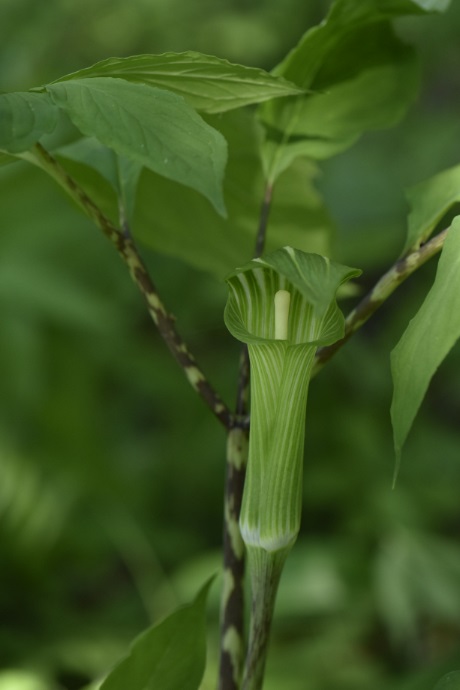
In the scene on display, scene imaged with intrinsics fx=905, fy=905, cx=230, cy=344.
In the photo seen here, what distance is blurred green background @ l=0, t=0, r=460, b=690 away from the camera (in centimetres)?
118

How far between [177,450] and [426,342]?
1.25 metres

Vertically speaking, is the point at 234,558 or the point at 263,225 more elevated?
the point at 263,225

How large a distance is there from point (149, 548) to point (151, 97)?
1104mm

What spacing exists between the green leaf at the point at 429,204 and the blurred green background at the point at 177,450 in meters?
0.47

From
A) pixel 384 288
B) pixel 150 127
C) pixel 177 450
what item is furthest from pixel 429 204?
pixel 177 450

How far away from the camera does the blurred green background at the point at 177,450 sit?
118cm

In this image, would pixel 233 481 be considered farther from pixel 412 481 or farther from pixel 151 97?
pixel 412 481

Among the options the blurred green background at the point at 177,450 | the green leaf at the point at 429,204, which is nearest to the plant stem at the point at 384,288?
the green leaf at the point at 429,204

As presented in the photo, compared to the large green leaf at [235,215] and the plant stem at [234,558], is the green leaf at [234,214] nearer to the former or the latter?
the large green leaf at [235,215]

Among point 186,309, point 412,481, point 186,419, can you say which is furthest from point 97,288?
point 412,481

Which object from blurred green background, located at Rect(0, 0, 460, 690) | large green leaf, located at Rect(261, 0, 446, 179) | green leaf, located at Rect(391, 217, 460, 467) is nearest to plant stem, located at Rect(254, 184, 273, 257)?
large green leaf, located at Rect(261, 0, 446, 179)

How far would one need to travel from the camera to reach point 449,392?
1.85m

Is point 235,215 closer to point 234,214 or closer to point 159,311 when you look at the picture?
point 234,214

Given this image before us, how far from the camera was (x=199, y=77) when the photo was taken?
14.7 inches
